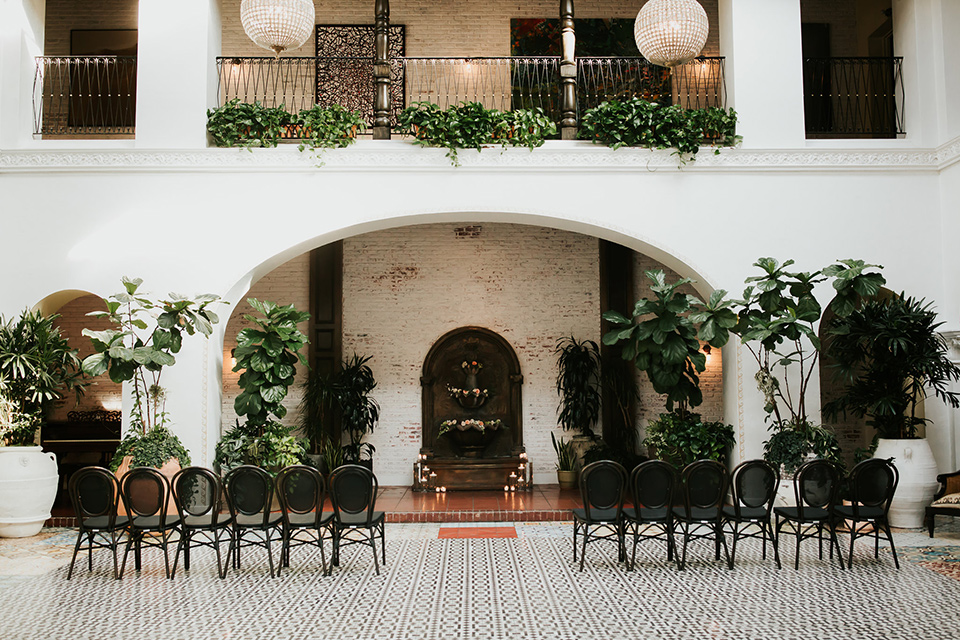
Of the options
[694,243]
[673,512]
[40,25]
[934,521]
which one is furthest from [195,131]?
[934,521]

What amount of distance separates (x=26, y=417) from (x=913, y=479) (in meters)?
8.33

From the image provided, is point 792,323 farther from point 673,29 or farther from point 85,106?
point 85,106

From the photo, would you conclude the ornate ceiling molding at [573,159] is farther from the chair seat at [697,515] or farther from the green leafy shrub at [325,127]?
the chair seat at [697,515]

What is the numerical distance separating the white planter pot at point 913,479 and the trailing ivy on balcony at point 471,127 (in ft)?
15.0

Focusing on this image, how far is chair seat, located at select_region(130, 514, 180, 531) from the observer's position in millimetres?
5539

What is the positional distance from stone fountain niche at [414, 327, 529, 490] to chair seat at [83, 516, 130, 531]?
4.69m

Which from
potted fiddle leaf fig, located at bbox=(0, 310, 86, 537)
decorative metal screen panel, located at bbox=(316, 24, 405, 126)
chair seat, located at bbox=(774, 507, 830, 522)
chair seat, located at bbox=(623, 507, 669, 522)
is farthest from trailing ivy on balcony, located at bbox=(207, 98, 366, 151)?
chair seat, located at bbox=(774, 507, 830, 522)

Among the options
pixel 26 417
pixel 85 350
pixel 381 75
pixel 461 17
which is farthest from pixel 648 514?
pixel 85 350

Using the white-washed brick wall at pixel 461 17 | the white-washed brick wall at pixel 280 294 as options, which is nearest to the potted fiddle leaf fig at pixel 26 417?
the white-washed brick wall at pixel 280 294

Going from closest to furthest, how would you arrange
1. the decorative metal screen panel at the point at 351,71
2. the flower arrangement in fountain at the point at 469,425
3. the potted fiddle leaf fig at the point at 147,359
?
the potted fiddle leaf fig at the point at 147,359
the flower arrangement in fountain at the point at 469,425
the decorative metal screen panel at the point at 351,71

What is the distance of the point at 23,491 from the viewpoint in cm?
696

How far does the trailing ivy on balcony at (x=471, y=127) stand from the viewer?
25.4 feet

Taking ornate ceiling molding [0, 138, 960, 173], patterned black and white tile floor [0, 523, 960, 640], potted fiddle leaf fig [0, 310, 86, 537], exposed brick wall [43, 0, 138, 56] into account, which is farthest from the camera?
exposed brick wall [43, 0, 138, 56]

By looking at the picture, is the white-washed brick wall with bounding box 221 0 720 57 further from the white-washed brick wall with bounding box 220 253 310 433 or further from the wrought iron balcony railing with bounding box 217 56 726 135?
the white-washed brick wall with bounding box 220 253 310 433
